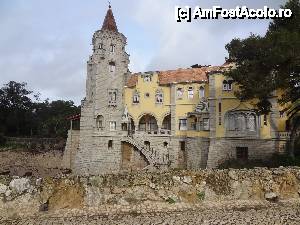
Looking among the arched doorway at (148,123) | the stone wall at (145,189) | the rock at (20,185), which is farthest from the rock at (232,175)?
the arched doorway at (148,123)

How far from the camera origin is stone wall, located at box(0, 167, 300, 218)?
14555 mm

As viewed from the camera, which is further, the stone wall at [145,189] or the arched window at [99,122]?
the arched window at [99,122]

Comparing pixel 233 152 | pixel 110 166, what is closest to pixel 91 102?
pixel 110 166

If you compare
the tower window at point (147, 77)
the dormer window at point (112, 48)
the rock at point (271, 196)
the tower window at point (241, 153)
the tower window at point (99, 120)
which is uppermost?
the dormer window at point (112, 48)

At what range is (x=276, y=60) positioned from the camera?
22.8 m

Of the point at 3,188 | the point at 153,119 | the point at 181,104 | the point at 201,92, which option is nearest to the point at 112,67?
the point at 153,119

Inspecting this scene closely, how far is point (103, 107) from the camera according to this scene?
41219 mm

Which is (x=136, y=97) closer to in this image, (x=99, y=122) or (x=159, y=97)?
(x=159, y=97)

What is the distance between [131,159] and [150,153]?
9.64 feet

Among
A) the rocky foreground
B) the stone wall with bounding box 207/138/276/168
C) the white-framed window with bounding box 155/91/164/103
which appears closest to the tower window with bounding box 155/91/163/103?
the white-framed window with bounding box 155/91/164/103

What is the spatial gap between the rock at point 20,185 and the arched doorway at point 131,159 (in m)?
→ 24.1

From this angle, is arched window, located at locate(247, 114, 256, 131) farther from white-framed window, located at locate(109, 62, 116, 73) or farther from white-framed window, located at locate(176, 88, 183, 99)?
white-framed window, located at locate(109, 62, 116, 73)

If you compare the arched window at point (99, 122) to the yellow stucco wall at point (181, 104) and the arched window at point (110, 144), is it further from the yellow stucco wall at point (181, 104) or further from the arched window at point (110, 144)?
the yellow stucco wall at point (181, 104)

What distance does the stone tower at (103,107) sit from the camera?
3972 cm
